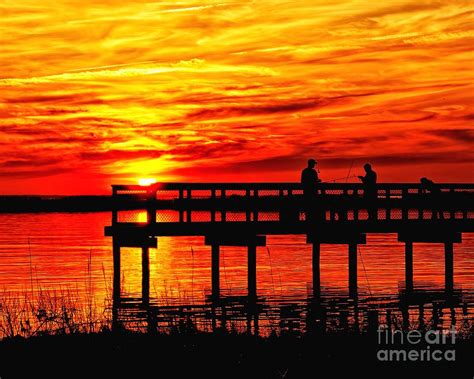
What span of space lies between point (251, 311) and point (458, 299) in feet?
27.1

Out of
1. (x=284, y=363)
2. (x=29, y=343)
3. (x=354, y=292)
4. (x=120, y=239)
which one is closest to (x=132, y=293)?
(x=120, y=239)

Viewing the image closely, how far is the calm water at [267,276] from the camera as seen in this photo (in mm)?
32188

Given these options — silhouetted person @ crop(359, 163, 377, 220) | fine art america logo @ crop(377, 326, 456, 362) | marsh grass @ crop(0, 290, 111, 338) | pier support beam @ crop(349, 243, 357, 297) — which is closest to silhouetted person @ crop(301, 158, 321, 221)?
silhouetted person @ crop(359, 163, 377, 220)

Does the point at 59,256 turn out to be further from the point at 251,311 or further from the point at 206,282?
the point at 251,311

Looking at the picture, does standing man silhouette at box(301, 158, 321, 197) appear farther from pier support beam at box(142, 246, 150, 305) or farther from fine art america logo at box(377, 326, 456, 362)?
fine art america logo at box(377, 326, 456, 362)

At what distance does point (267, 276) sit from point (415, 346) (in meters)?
27.4

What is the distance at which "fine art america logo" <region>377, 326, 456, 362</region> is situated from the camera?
55.6 feet

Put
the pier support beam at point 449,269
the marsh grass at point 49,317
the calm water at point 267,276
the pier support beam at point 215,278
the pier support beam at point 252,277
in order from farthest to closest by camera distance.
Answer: the pier support beam at point 449,269 < the pier support beam at point 252,277 < the pier support beam at point 215,278 < the calm water at point 267,276 < the marsh grass at point 49,317

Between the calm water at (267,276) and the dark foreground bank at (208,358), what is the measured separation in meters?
7.43

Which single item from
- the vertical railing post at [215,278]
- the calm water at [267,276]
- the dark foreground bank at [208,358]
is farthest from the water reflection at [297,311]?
Result: the dark foreground bank at [208,358]

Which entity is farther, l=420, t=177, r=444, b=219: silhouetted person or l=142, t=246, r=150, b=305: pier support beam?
l=420, t=177, r=444, b=219: silhouetted person

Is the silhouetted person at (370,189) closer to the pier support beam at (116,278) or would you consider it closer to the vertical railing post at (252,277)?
the vertical railing post at (252,277)

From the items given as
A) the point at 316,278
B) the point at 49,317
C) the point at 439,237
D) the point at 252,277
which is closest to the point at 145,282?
the point at 252,277

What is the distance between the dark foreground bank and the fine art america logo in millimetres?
165
